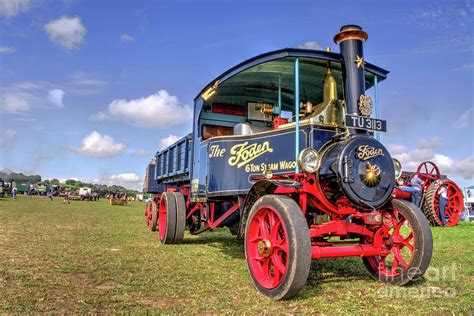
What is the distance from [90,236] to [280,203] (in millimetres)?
6207

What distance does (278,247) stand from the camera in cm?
367

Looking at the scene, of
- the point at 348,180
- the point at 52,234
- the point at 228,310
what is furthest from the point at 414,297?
the point at 52,234

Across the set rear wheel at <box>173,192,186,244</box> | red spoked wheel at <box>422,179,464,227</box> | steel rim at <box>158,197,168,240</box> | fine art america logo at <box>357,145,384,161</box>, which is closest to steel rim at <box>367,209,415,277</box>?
fine art america logo at <box>357,145,384,161</box>

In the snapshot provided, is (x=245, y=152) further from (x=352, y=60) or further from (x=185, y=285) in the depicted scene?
(x=185, y=285)

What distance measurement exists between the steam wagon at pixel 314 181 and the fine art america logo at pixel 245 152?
0.01 metres

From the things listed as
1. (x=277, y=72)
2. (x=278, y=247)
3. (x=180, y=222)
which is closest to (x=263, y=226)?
(x=278, y=247)

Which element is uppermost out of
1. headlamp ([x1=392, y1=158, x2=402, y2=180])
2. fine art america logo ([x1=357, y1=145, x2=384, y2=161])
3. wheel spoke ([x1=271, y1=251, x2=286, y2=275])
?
fine art america logo ([x1=357, y1=145, x2=384, y2=161])

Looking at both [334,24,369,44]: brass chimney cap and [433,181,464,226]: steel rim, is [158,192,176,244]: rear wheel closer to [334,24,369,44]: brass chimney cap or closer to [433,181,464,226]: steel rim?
[334,24,369,44]: brass chimney cap

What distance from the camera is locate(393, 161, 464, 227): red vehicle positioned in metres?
12.5

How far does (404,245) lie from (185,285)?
2506mm

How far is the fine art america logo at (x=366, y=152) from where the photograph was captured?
13.1ft

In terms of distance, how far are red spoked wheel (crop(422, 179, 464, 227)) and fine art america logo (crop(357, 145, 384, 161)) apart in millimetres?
9772

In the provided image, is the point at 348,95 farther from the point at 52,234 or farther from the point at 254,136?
the point at 52,234

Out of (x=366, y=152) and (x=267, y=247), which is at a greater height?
(x=366, y=152)
